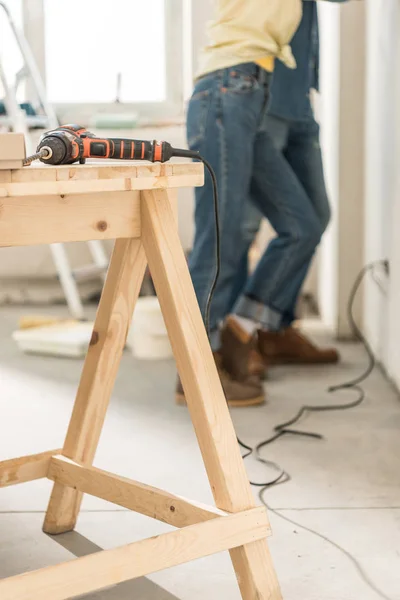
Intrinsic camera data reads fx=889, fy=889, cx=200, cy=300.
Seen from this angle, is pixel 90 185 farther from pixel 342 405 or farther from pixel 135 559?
pixel 342 405

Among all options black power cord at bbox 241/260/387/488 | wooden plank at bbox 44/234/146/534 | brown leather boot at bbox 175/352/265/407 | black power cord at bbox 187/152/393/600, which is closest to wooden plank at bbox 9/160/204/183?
black power cord at bbox 187/152/393/600

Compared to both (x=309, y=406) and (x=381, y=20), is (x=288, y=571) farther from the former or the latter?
(x=381, y=20)

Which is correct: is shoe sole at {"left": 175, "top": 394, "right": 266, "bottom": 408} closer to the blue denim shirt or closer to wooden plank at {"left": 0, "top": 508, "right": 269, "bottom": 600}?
the blue denim shirt

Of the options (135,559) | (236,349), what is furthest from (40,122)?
(135,559)

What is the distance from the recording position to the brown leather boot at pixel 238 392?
2463 millimetres

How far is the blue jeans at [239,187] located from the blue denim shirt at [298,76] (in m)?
0.09

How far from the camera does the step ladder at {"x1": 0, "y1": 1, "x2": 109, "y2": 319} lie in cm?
378

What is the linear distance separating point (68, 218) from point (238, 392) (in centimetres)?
131

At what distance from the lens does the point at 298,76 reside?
2.51 metres

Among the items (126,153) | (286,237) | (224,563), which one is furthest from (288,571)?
(286,237)

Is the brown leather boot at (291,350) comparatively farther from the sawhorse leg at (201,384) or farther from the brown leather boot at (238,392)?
the sawhorse leg at (201,384)

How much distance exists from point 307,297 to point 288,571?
9.34ft

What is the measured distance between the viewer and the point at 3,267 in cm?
425

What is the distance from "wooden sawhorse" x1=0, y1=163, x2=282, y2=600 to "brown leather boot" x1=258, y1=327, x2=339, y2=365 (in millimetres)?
1599
